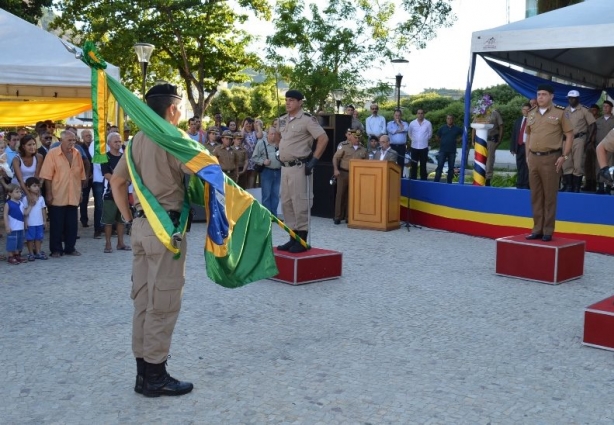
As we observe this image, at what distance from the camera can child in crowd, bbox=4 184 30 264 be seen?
9289 millimetres

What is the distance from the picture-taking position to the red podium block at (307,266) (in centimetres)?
806

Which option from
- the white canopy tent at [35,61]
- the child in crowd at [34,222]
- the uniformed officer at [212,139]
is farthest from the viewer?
the uniformed officer at [212,139]

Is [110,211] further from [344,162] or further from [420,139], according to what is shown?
[420,139]

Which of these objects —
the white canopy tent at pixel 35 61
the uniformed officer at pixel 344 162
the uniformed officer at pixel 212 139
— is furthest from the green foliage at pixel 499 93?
the white canopy tent at pixel 35 61

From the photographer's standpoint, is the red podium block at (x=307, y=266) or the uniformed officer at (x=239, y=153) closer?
the red podium block at (x=307, y=266)

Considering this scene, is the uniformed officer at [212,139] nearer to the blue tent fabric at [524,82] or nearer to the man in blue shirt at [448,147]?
the blue tent fabric at [524,82]

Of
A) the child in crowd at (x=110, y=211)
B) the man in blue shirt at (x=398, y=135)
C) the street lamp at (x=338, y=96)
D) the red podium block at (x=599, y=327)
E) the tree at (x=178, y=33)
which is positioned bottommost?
the red podium block at (x=599, y=327)

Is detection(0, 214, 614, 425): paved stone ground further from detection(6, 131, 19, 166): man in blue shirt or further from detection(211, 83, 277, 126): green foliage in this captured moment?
detection(211, 83, 277, 126): green foliage

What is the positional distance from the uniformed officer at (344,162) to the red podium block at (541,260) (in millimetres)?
4925

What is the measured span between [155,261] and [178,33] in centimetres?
2391

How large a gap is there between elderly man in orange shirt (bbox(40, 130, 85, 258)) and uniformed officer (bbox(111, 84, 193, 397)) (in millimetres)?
5518

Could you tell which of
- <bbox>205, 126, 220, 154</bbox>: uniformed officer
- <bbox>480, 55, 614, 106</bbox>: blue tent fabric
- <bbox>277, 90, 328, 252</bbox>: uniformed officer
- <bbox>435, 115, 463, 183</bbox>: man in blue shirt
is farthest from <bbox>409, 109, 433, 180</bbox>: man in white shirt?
<bbox>277, 90, 328, 252</bbox>: uniformed officer

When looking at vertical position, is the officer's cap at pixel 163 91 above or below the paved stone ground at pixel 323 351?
above

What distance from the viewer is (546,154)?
8.80 m
